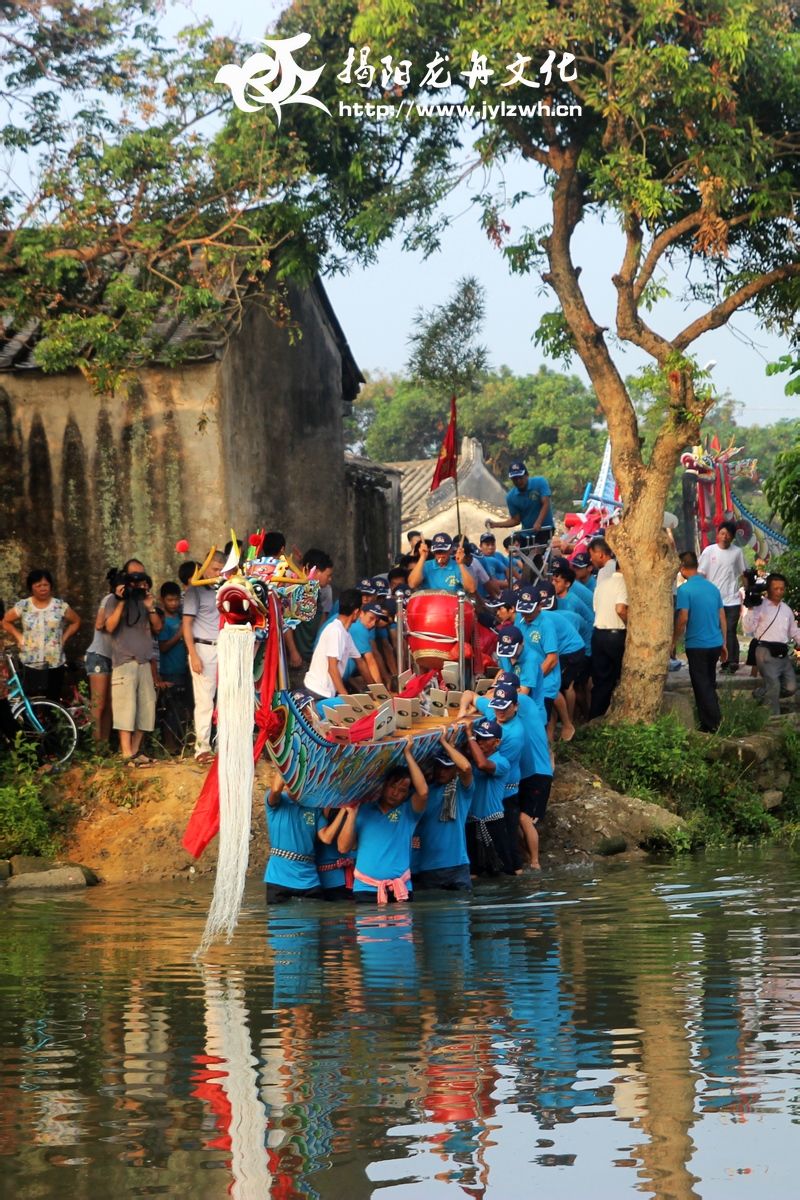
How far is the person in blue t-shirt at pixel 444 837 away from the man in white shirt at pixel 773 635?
7.02 metres

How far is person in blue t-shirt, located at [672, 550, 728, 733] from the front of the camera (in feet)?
60.2

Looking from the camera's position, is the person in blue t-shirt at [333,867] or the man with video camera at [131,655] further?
the man with video camera at [131,655]

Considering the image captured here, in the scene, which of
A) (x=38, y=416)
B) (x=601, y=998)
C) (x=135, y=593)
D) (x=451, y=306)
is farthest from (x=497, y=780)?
(x=451, y=306)

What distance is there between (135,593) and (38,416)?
2.82m

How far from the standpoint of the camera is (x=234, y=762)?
1144 centimetres

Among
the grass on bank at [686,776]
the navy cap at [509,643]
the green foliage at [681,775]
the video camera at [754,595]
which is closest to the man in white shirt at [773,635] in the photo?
the video camera at [754,595]

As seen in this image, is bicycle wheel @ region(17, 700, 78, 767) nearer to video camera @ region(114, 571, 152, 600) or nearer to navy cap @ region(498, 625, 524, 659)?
video camera @ region(114, 571, 152, 600)

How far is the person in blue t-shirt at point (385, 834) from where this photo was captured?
12.8 meters

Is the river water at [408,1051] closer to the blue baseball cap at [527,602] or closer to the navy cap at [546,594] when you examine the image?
the blue baseball cap at [527,602]

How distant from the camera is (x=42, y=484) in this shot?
1780 centimetres

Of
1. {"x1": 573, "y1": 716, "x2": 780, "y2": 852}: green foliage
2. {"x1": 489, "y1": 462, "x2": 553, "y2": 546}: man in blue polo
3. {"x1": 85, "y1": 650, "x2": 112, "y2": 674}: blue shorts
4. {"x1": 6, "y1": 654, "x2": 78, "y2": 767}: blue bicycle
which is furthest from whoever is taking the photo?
{"x1": 489, "y1": 462, "x2": 553, "y2": 546}: man in blue polo
